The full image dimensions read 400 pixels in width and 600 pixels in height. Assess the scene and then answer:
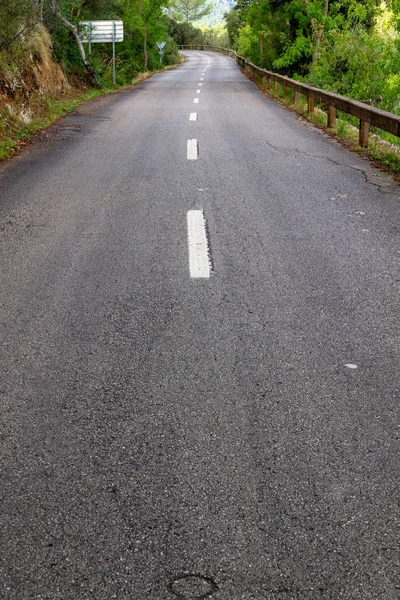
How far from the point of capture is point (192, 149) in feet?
39.4

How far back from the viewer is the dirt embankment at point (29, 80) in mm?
15109

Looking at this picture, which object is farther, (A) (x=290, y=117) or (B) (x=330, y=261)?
(A) (x=290, y=117)

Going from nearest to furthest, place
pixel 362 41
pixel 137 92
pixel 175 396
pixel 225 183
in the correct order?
pixel 175 396
pixel 225 183
pixel 362 41
pixel 137 92

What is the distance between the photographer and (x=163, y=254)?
597 centimetres

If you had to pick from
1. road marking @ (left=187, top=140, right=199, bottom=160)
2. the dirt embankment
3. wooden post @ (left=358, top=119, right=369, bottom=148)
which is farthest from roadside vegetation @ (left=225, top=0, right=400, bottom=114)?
the dirt embankment

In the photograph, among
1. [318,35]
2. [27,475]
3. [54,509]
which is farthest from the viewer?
[318,35]

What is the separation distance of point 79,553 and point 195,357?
1.74m

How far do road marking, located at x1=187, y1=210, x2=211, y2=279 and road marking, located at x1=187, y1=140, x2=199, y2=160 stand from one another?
402 cm

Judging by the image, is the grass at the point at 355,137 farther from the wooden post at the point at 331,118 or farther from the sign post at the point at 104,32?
the sign post at the point at 104,32

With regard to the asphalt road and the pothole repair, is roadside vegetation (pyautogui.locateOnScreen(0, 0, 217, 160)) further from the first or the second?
the pothole repair

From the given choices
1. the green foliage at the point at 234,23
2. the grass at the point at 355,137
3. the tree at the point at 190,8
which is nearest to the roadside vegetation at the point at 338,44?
the grass at the point at 355,137

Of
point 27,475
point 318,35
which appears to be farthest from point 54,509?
point 318,35

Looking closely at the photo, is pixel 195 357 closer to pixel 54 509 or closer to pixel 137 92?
pixel 54 509

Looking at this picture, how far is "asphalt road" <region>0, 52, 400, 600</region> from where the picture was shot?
2.33 metres
